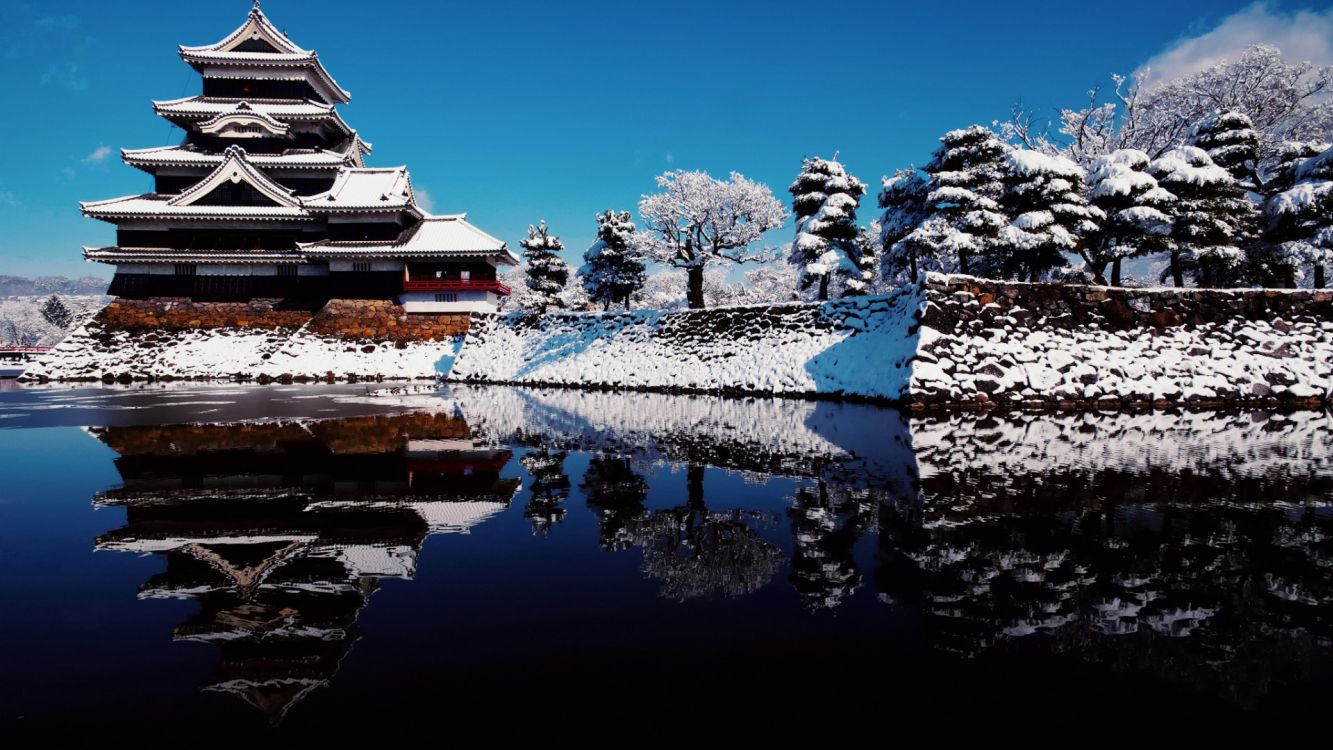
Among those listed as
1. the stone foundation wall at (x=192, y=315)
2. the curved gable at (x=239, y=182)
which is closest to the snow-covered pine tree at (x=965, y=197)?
the stone foundation wall at (x=192, y=315)

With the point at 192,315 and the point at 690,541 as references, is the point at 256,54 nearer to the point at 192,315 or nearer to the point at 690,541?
the point at 192,315

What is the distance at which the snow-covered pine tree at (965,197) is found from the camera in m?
22.5

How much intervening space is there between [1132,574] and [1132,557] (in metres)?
0.38

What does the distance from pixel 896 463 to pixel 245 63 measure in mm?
44161

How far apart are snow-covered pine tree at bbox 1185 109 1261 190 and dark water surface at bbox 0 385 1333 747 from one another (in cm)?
2233

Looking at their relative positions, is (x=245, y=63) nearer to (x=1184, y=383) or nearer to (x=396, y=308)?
(x=396, y=308)

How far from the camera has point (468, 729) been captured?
2.21 meters

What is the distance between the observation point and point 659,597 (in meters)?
3.48

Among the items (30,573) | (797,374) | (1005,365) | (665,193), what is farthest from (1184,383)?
(665,193)

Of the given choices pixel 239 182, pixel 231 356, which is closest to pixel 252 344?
pixel 231 356

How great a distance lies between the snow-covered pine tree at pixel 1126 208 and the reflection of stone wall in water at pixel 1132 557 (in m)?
15.7

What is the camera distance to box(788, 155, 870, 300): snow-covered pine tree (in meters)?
27.3

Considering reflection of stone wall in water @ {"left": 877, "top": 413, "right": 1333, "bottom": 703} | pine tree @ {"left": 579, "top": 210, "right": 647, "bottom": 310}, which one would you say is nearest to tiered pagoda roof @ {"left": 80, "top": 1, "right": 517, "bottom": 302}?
pine tree @ {"left": 579, "top": 210, "right": 647, "bottom": 310}

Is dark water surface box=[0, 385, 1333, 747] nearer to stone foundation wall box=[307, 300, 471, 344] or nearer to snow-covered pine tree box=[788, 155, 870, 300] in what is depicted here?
snow-covered pine tree box=[788, 155, 870, 300]
